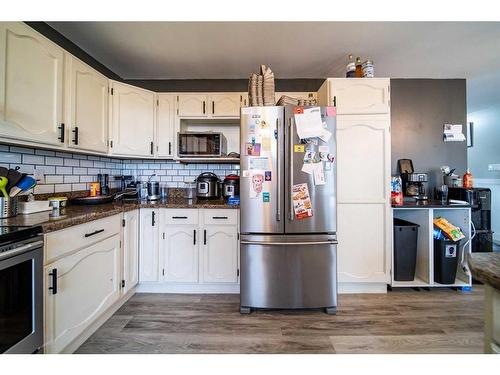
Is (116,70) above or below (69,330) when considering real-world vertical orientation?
above

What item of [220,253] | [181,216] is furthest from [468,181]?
[181,216]

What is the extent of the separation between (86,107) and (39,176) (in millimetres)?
702

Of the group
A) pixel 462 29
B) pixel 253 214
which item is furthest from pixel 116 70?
pixel 462 29

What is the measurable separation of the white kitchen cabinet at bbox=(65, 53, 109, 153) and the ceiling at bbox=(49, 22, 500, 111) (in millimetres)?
397

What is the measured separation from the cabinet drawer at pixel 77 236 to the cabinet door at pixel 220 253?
832 millimetres

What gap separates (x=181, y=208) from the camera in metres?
2.35

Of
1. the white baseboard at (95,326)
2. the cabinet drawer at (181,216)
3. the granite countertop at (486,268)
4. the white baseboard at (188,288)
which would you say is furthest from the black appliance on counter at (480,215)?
the white baseboard at (95,326)

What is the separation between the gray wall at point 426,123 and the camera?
3.03m

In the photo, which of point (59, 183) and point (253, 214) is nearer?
point (253, 214)

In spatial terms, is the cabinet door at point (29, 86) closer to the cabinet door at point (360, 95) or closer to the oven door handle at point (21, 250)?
the oven door handle at point (21, 250)

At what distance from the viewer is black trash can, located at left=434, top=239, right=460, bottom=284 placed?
7.77ft

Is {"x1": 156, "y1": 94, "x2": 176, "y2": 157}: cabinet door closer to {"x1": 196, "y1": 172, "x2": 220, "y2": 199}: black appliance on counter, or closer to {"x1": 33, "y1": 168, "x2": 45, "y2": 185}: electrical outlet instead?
{"x1": 196, "y1": 172, "x2": 220, "y2": 199}: black appliance on counter

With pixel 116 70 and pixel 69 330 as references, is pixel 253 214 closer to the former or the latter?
pixel 69 330
